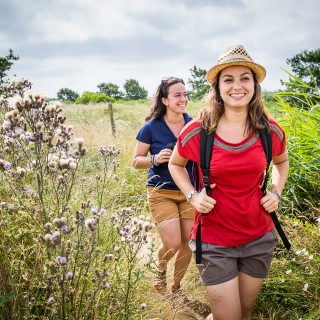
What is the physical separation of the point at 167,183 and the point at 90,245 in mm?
1268

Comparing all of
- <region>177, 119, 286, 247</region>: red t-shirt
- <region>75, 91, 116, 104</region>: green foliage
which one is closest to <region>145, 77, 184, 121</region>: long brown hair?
<region>177, 119, 286, 247</region>: red t-shirt

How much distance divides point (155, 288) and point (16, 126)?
1996 millimetres

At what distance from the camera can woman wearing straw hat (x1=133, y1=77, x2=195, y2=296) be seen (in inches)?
135

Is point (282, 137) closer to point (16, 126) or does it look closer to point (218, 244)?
point (218, 244)

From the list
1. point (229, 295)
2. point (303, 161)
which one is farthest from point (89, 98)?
point (229, 295)

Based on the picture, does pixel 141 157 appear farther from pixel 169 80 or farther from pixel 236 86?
pixel 236 86

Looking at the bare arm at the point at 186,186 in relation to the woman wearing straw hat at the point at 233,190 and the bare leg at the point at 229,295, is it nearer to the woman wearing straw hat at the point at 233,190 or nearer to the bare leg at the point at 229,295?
the woman wearing straw hat at the point at 233,190

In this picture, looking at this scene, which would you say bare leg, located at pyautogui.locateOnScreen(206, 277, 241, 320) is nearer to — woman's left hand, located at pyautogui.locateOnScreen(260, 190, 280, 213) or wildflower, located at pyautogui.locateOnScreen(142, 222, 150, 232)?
woman's left hand, located at pyautogui.locateOnScreen(260, 190, 280, 213)

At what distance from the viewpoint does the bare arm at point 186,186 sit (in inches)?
90.7

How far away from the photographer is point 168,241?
342 centimetres

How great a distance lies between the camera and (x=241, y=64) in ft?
7.82

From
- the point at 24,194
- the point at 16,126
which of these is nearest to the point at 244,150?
the point at 16,126

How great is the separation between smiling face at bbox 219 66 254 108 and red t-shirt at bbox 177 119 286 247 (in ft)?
0.79

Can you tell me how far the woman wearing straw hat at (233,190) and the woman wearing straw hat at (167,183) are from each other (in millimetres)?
927
